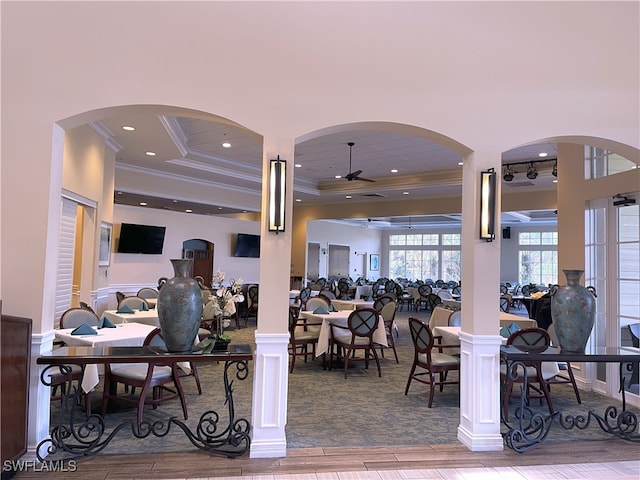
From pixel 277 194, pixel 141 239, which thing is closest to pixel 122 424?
pixel 277 194

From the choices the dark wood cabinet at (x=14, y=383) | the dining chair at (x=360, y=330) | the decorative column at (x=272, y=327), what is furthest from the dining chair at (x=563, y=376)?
the dark wood cabinet at (x=14, y=383)

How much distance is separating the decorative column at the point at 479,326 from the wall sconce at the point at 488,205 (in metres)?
0.02

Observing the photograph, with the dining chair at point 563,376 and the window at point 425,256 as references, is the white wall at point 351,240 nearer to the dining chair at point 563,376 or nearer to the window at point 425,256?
the window at point 425,256

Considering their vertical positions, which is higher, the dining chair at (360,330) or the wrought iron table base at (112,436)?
the dining chair at (360,330)

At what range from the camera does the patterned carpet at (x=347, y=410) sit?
3.46 metres

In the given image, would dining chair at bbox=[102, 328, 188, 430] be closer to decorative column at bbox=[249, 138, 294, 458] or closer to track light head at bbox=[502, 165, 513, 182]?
decorative column at bbox=[249, 138, 294, 458]

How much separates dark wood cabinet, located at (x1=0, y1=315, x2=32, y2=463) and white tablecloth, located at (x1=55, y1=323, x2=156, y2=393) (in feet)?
2.18

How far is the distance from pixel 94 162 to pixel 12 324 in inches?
139

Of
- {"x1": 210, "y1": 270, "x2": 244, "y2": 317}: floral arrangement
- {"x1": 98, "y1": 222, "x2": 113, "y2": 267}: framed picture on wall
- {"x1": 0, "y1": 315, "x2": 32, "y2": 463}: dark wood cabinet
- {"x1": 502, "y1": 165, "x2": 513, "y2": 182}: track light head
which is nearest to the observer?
{"x1": 0, "y1": 315, "x2": 32, "y2": 463}: dark wood cabinet

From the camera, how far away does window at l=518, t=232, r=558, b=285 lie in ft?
54.6

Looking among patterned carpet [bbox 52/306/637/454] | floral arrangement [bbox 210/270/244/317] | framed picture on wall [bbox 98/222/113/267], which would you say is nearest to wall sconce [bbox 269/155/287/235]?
floral arrangement [bbox 210/270/244/317]

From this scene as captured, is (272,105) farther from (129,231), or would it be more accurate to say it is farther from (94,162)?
(129,231)

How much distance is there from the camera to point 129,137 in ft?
20.2

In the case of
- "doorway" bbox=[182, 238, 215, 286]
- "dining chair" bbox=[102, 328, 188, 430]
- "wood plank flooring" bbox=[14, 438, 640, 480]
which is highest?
"doorway" bbox=[182, 238, 215, 286]
